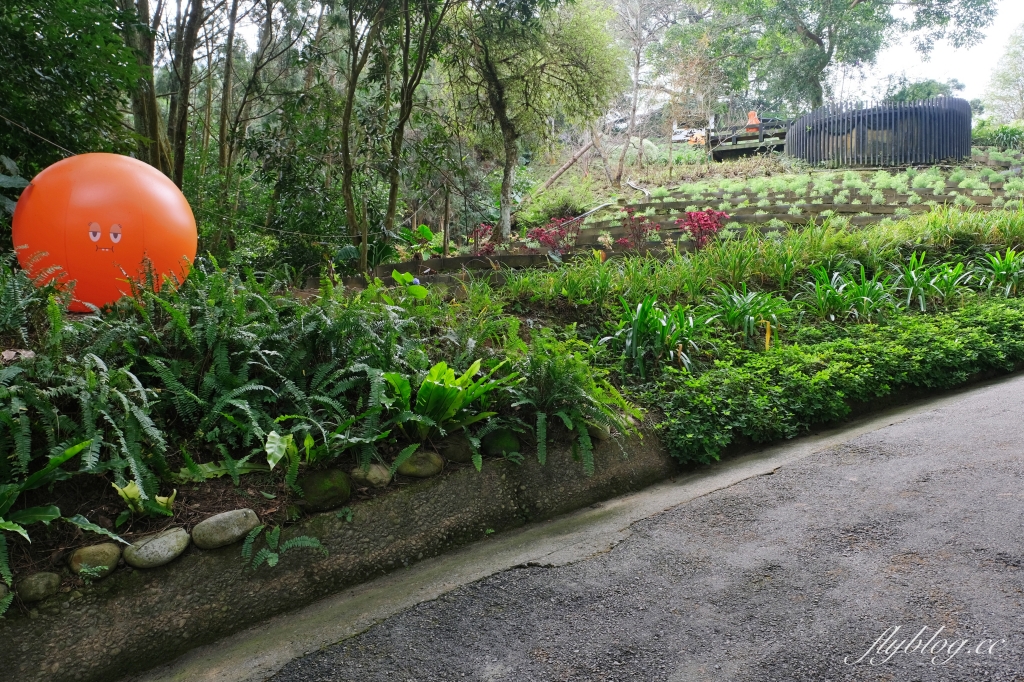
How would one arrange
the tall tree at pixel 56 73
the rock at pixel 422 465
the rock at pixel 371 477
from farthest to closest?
the tall tree at pixel 56 73 < the rock at pixel 422 465 < the rock at pixel 371 477

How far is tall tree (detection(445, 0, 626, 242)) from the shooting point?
10.3m

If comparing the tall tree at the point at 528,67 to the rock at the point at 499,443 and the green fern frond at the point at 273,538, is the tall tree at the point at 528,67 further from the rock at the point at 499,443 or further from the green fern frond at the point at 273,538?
the green fern frond at the point at 273,538

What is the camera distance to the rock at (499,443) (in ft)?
12.2

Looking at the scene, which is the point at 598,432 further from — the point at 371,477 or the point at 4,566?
the point at 4,566

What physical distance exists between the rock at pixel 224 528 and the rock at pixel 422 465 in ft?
2.42

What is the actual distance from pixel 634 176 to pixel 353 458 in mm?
17305

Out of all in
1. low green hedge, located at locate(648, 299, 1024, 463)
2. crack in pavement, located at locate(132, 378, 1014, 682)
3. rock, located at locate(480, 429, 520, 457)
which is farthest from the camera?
low green hedge, located at locate(648, 299, 1024, 463)

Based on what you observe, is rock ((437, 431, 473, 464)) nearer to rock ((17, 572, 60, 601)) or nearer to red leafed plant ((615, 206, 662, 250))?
rock ((17, 572, 60, 601))

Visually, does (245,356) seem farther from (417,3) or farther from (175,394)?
(417,3)

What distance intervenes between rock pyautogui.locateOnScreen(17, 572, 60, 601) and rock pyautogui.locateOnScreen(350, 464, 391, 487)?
120 cm

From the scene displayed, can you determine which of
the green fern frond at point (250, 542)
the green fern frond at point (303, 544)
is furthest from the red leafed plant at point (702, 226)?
the green fern frond at point (250, 542)

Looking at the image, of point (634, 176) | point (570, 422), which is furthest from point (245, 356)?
point (634, 176)

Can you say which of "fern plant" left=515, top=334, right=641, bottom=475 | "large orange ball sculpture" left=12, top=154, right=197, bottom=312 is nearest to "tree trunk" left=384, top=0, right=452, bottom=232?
"large orange ball sculpture" left=12, top=154, right=197, bottom=312

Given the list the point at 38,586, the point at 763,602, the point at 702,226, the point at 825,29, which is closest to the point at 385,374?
the point at 38,586
